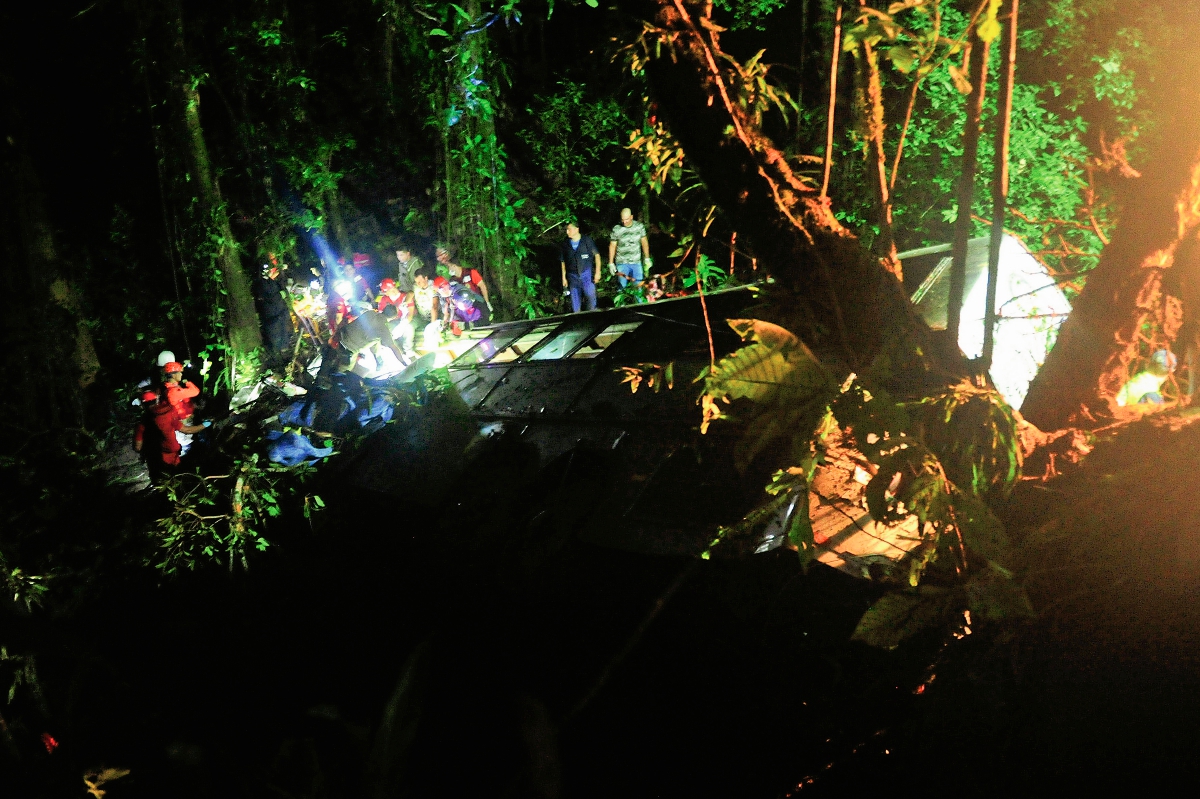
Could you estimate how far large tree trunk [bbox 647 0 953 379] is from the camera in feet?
6.93

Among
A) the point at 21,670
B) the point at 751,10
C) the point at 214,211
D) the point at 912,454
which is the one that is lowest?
the point at 21,670

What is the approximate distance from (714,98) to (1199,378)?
5.98 feet

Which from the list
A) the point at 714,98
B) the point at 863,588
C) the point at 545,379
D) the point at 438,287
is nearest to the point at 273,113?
the point at 438,287

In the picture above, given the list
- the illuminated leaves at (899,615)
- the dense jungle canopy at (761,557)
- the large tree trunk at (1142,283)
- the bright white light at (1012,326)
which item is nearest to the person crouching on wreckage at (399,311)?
the dense jungle canopy at (761,557)

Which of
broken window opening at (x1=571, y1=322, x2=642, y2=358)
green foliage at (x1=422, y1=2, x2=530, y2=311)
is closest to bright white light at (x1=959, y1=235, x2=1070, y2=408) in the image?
broken window opening at (x1=571, y1=322, x2=642, y2=358)

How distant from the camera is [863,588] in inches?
98.9

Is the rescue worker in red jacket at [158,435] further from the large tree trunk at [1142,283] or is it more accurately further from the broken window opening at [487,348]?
the large tree trunk at [1142,283]

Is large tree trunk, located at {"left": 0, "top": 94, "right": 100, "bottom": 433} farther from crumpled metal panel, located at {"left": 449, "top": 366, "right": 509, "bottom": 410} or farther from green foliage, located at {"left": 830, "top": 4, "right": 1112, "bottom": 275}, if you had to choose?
green foliage, located at {"left": 830, "top": 4, "right": 1112, "bottom": 275}

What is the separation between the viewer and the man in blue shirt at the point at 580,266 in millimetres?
10164

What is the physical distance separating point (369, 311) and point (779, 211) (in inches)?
267

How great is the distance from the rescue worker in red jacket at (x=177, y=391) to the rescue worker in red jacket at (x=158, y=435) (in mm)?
104

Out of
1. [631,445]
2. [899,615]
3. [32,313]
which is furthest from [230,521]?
[32,313]

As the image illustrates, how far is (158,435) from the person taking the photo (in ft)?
23.7

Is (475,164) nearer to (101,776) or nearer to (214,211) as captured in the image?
(214,211)
